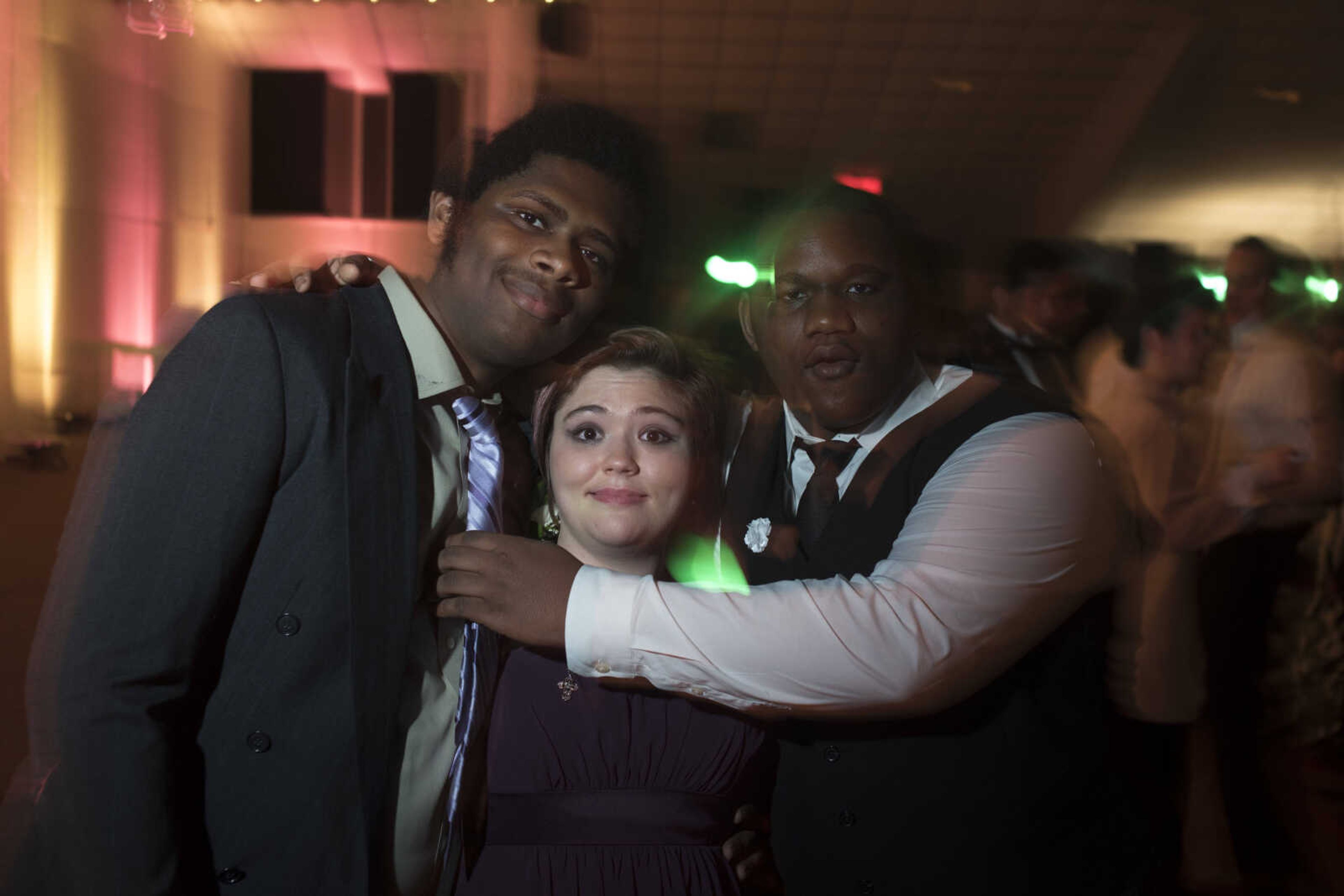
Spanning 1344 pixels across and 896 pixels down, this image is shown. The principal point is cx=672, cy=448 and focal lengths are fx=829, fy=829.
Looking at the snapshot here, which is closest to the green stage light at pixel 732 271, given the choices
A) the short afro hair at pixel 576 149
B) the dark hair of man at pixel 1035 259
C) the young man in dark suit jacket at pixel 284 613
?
the short afro hair at pixel 576 149

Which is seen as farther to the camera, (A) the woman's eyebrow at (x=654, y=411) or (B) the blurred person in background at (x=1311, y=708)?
(B) the blurred person in background at (x=1311, y=708)

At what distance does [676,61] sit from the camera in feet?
5.58

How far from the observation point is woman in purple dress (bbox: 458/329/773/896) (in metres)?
1.18

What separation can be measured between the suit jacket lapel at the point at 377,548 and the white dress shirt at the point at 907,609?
23cm

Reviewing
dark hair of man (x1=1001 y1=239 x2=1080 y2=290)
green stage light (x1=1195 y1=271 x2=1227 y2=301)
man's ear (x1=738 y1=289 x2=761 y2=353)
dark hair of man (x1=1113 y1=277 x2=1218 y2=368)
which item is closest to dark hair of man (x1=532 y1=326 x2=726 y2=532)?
man's ear (x1=738 y1=289 x2=761 y2=353)

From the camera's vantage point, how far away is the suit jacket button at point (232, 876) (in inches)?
43.2

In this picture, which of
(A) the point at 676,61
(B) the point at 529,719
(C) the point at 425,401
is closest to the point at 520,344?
(C) the point at 425,401

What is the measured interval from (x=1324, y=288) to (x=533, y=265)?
4.70ft

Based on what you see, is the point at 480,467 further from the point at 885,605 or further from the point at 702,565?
the point at 885,605

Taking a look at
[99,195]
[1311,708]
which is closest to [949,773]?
[99,195]

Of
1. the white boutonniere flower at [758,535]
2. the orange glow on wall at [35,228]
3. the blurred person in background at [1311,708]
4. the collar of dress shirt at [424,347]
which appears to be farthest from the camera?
the blurred person in background at [1311,708]

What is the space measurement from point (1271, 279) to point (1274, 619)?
1.25 m

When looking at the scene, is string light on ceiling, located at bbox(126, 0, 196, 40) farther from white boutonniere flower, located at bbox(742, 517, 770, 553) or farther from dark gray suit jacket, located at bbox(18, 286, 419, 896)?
white boutonniere flower, located at bbox(742, 517, 770, 553)

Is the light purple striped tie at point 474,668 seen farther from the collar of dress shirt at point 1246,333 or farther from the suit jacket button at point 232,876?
the collar of dress shirt at point 1246,333
